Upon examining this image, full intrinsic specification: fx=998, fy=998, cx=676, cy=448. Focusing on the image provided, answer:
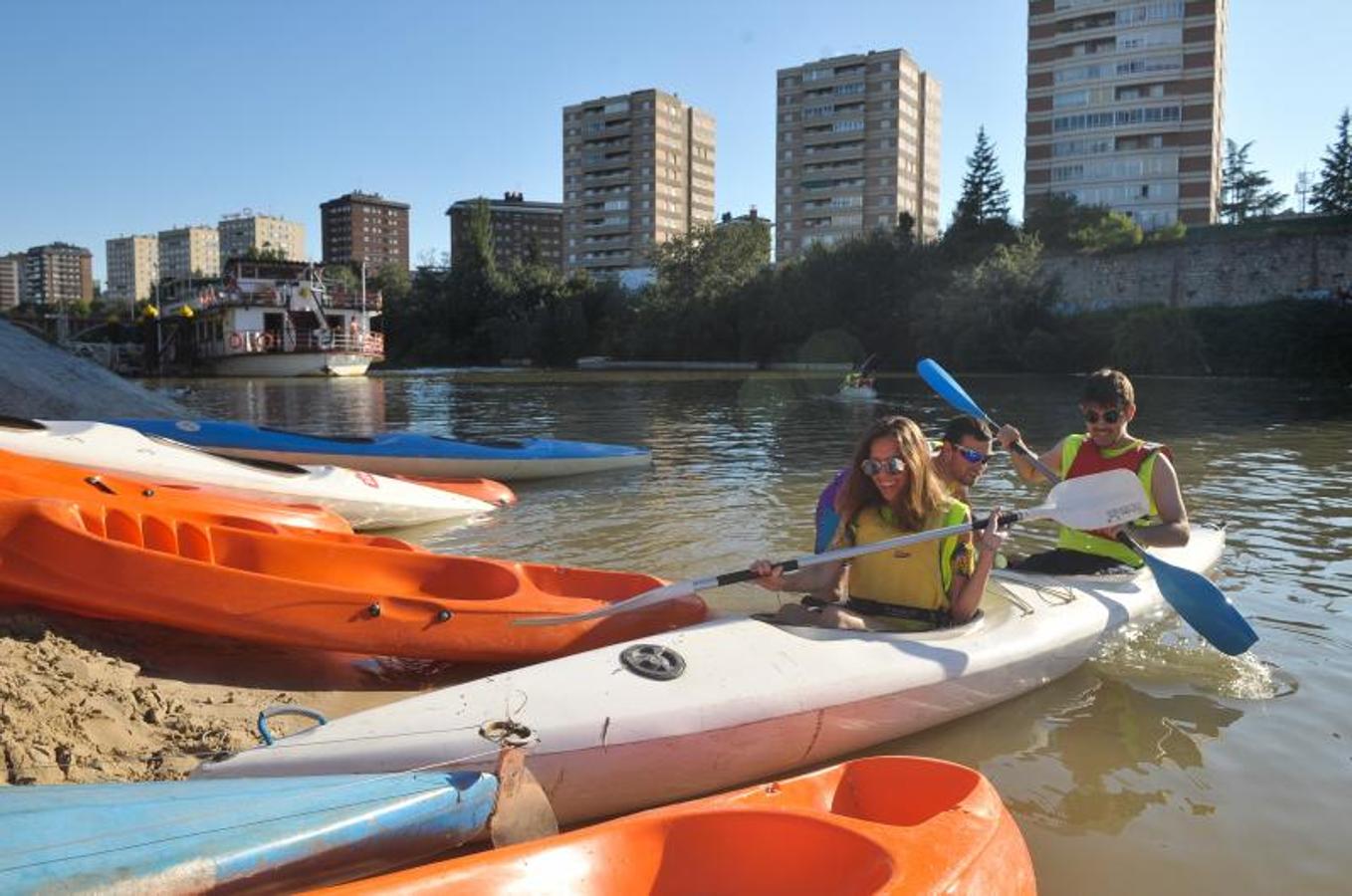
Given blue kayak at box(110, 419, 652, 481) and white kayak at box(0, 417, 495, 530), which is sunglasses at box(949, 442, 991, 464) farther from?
blue kayak at box(110, 419, 652, 481)

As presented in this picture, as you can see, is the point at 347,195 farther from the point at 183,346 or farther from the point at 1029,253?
the point at 1029,253

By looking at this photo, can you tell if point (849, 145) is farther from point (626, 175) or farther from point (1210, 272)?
point (1210, 272)

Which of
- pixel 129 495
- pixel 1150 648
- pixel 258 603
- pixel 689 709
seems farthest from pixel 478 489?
pixel 689 709

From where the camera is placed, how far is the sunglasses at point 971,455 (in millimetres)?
4648

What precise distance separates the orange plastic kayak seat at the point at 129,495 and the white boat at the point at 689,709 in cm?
268

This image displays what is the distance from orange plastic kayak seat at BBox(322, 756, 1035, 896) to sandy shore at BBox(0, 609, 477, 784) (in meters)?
1.59

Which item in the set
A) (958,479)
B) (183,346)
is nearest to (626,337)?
(183,346)

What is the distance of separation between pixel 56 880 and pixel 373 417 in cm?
2035

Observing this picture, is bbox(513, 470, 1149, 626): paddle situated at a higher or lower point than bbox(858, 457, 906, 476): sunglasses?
lower

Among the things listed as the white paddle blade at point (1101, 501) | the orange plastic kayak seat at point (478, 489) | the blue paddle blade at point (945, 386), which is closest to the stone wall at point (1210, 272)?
the blue paddle blade at point (945, 386)

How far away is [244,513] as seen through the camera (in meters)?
5.70

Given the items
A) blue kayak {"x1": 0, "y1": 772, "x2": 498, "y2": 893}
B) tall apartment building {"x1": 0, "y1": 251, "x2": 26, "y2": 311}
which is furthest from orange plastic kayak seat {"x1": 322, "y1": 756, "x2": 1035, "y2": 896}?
tall apartment building {"x1": 0, "y1": 251, "x2": 26, "y2": 311}

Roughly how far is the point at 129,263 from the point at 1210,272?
16890 centimetres

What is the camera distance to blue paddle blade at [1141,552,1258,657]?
452cm
